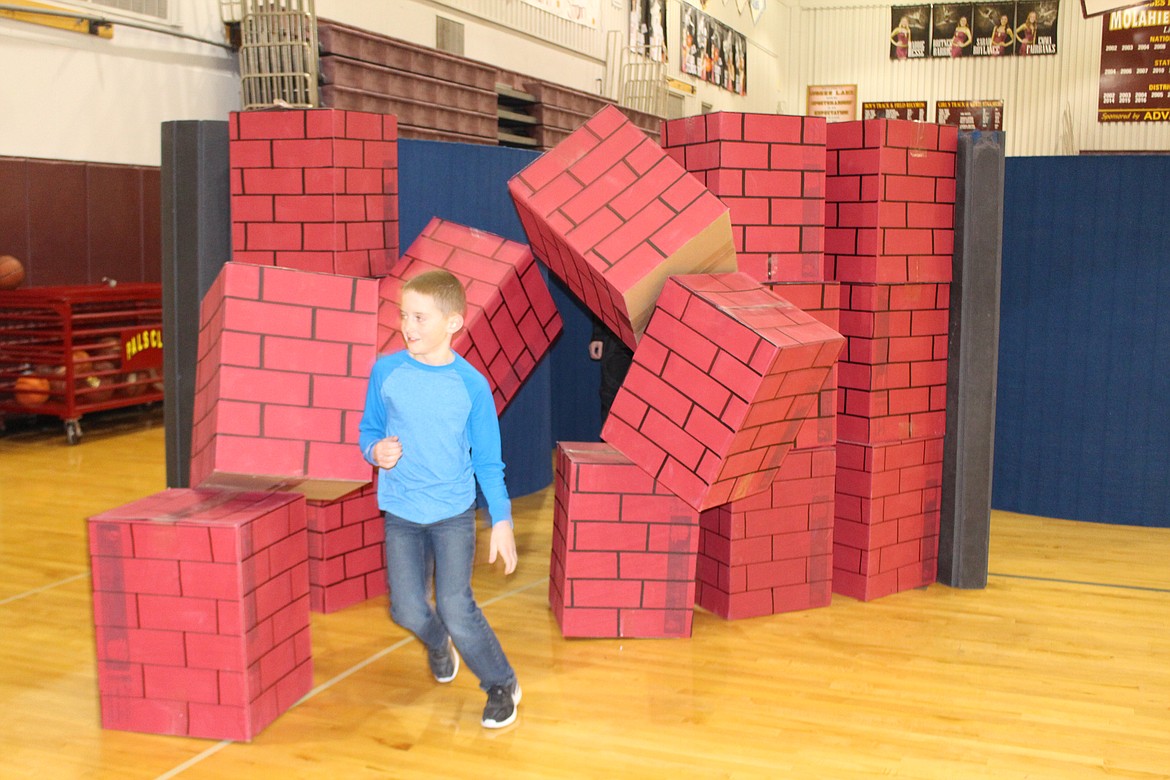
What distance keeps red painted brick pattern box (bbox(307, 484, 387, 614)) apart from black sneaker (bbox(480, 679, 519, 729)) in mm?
1070

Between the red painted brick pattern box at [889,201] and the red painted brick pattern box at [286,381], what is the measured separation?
186cm

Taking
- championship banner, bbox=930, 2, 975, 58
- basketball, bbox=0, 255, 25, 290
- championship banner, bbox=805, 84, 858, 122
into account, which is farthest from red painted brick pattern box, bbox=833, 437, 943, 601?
championship banner, bbox=930, 2, 975, 58

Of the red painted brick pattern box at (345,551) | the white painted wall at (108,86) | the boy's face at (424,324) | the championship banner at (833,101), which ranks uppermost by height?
the championship banner at (833,101)

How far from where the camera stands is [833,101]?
1883 centimetres

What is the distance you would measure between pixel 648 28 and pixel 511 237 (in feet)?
33.8

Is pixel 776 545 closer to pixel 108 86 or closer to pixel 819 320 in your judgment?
pixel 819 320

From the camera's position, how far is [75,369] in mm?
7539

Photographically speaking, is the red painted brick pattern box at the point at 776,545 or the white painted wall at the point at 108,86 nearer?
the red painted brick pattern box at the point at 776,545

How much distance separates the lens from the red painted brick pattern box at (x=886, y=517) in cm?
405

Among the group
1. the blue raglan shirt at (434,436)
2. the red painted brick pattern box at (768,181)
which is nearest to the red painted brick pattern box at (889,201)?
the red painted brick pattern box at (768,181)

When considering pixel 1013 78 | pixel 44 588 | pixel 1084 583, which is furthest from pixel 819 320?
pixel 1013 78

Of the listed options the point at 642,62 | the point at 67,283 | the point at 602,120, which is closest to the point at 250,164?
the point at 602,120

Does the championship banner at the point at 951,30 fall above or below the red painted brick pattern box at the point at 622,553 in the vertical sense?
above

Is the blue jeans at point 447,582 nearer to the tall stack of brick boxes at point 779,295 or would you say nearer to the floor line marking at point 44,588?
the tall stack of brick boxes at point 779,295
